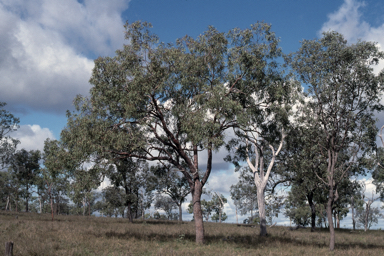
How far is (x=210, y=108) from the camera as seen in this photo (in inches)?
774

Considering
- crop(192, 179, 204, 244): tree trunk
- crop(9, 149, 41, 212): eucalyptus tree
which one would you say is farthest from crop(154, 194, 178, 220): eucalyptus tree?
crop(192, 179, 204, 244): tree trunk

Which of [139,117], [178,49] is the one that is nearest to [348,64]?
[178,49]

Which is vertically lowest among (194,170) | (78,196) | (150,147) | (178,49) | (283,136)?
(78,196)

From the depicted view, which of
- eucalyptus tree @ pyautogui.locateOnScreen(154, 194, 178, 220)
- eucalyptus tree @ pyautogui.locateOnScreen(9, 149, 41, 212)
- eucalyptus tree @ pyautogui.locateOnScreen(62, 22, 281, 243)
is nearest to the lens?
eucalyptus tree @ pyautogui.locateOnScreen(62, 22, 281, 243)

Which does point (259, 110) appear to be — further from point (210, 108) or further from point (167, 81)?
point (167, 81)

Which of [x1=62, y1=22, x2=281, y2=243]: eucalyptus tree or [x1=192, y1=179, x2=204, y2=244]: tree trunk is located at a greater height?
[x1=62, y1=22, x2=281, y2=243]: eucalyptus tree

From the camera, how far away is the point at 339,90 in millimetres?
21672

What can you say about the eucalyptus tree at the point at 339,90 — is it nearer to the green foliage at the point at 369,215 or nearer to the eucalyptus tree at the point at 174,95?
the eucalyptus tree at the point at 174,95

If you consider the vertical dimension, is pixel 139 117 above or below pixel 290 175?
Result: above

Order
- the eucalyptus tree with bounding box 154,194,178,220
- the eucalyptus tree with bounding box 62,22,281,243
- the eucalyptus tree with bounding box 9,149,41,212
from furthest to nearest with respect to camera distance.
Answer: the eucalyptus tree with bounding box 154,194,178,220 < the eucalyptus tree with bounding box 9,149,41,212 < the eucalyptus tree with bounding box 62,22,281,243

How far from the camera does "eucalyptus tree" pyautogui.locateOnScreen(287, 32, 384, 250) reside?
2097 centimetres

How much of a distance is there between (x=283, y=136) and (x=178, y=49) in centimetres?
1528

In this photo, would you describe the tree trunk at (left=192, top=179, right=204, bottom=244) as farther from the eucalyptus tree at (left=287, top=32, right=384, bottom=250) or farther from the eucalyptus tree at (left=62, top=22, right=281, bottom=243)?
the eucalyptus tree at (left=287, top=32, right=384, bottom=250)

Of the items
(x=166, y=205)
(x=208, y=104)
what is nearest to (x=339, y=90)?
(x=208, y=104)
